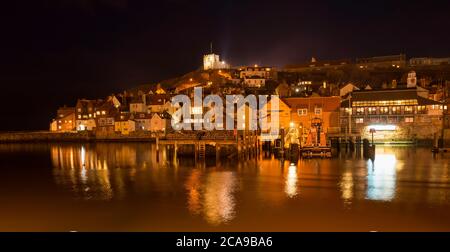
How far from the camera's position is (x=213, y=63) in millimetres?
116688

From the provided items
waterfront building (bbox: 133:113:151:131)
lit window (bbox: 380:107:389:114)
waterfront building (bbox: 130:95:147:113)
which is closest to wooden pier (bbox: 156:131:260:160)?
lit window (bbox: 380:107:389:114)

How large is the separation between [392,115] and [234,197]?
38.1 metres

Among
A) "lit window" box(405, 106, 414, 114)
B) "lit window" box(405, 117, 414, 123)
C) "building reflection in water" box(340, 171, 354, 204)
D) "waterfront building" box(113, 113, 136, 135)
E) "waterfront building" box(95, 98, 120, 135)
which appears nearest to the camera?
"building reflection in water" box(340, 171, 354, 204)

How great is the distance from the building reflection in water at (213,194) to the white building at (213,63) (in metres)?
88.6

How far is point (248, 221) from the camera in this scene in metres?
15.9

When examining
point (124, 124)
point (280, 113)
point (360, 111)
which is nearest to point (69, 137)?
point (124, 124)

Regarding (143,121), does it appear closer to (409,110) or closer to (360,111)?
(360,111)

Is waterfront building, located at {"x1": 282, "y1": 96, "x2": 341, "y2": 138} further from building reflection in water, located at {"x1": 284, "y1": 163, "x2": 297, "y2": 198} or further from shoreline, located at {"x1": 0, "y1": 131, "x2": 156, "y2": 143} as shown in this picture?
shoreline, located at {"x1": 0, "y1": 131, "x2": 156, "y2": 143}

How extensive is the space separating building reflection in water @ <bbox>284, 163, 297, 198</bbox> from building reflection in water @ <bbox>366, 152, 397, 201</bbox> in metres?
3.84

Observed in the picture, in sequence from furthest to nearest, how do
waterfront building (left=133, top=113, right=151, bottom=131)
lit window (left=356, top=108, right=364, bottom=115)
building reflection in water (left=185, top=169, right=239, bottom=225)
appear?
waterfront building (left=133, top=113, right=151, bottom=131) → lit window (left=356, top=108, right=364, bottom=115) → building reflection in water (left=185, top=169, right=239, bottom=225)

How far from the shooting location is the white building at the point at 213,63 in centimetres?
11619

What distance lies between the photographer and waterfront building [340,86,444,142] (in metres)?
50.4
